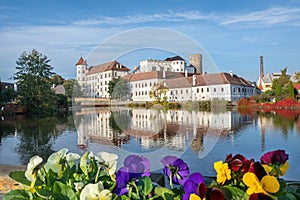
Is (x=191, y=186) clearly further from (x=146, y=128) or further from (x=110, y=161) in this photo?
(x=146, y=128)

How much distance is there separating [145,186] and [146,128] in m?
0.54

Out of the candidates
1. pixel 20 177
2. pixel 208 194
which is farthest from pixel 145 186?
pixel 20 177

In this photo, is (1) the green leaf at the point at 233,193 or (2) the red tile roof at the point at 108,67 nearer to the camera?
(1) the green leaf at the point at 233,193

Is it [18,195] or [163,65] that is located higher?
[163,65]

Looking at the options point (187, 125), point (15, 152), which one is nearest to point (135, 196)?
point (187, 125)

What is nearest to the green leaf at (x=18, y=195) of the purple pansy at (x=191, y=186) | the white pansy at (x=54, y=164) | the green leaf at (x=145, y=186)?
the white pansy at (x=54, y=164)

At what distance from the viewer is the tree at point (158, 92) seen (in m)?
1.80

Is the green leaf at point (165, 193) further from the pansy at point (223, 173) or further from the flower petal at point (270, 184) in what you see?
the flower petal at point (270, 184)

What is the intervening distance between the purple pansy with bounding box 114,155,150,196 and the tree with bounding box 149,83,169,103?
2.20ft

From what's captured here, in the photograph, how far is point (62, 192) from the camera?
1124mm

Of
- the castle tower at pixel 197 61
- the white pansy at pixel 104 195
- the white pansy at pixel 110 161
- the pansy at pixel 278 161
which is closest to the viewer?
the white pansy at pixel 104 195

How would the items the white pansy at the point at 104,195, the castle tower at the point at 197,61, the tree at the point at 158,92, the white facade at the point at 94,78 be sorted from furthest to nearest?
the tree at the point at 158,92
the white facade at the point at 94,78
the castle tower at the point at 197,61
the white pansy at the point at 104,195

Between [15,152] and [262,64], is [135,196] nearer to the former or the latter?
[15,152]

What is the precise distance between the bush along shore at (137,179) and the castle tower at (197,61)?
540 millimetres
